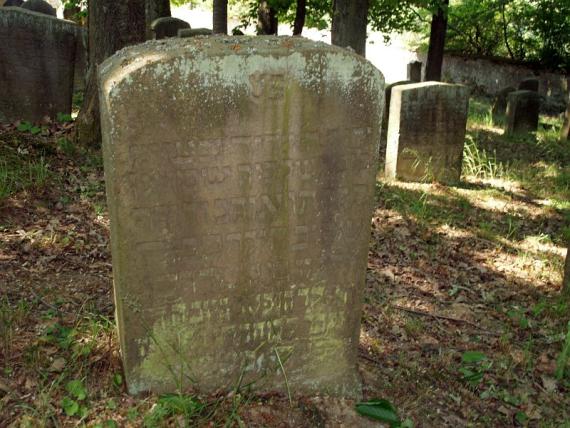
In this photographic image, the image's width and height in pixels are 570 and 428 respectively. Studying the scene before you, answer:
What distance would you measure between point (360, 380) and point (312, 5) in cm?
1335

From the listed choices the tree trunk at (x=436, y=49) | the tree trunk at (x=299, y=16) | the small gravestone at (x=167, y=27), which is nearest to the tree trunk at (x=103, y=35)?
the small gravestone at (x=167, y=27)

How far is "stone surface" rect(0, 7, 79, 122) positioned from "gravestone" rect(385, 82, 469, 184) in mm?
4272

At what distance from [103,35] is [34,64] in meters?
1.54

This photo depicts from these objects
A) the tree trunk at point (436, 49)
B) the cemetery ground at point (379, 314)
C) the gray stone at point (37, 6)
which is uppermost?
the gray stone at point (37, 6)

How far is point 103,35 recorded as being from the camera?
6.49 meters

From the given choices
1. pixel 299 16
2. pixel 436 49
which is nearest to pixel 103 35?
pixel 299 16

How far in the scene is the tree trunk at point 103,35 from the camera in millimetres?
6406

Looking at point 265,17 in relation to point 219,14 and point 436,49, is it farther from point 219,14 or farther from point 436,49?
point 436,49

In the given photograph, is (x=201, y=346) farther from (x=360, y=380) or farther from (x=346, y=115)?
(x=346, y=115)

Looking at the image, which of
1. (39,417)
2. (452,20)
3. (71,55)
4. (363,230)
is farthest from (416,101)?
(452,20)

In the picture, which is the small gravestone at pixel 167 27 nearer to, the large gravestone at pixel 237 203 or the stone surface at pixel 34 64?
the stone surface at pixel 34 64

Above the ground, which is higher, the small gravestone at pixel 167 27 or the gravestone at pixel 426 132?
the small gravestone at pixel 167 27

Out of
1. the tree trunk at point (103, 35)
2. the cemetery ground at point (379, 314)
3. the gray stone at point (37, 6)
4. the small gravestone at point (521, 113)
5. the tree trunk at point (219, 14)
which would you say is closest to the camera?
the cemetery ground at point (379, 314)

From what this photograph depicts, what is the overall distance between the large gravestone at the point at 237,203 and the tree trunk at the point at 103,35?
3817mm
